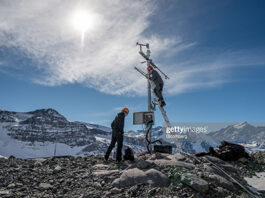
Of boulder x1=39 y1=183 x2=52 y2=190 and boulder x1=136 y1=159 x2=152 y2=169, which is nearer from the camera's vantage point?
boulder x1=39 y1=183 x2=52 y2=190

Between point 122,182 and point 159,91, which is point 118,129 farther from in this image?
point 122,182

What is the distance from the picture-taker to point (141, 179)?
7277 millimetres

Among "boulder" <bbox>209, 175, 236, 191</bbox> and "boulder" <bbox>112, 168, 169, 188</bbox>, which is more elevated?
"boulder" <bbox>112, 168, 169, 188</bbox>

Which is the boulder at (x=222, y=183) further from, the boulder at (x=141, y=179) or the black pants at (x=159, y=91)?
the black pants at (x=159, y=91)

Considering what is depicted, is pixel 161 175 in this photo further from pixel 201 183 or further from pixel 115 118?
pixel 115 118

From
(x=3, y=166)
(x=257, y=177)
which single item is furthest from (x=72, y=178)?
(x=257, y=177)

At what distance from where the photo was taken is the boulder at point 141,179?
279 inches

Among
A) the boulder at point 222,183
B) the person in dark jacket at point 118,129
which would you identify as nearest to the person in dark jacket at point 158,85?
the person in dark jacket at point 118,129

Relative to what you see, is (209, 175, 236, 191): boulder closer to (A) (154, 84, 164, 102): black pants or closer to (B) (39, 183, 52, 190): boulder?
(B) (39, 183, 52, 190): boulder

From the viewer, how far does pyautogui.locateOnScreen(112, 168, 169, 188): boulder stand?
7088mm

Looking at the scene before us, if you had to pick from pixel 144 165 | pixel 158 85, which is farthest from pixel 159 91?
pixel 144 165

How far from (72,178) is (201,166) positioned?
5151mm

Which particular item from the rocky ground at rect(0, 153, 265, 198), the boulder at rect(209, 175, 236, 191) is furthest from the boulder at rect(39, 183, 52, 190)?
the boulder at rect(209, 175, 236, 191)

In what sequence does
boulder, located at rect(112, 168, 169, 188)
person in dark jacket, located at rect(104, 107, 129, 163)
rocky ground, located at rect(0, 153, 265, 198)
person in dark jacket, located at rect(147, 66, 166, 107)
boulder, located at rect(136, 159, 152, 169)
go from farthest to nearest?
person in dark jacket, located at rect(147, 66, 166, 107) < person in dark jacket, located at rect(104, 107, 129, 163) < boulder, located at rect(136, 159, 152, 169) < boulder, located at rect(112, 168, 169, 188) < rocky ground, located at rect(0, 153, 265, 198)
